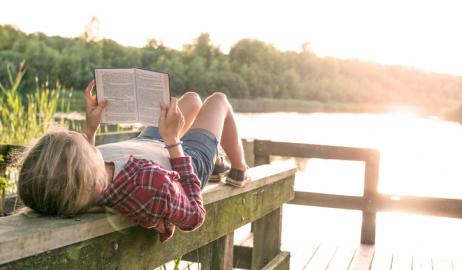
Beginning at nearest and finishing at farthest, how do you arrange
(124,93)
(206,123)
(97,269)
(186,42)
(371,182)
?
(97,269) → (124,93) → (206,123) → (371,182) → (186,42)

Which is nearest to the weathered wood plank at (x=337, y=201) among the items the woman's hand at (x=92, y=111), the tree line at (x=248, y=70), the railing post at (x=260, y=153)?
the railing post at (x=260, y=153)

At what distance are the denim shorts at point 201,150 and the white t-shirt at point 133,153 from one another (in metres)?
0.15

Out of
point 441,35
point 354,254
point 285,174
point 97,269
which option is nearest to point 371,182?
point 354,254

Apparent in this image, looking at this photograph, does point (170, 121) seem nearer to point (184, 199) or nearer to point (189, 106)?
point (184, 199)

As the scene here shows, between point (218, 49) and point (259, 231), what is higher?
point (218, 49)

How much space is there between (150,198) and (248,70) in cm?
5009

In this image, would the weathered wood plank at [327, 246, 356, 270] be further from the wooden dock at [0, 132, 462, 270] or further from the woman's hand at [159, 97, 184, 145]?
the woman's hand at [159, 97, 184, 145]

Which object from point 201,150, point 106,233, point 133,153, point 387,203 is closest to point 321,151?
point 387,203

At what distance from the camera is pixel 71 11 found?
48.2 m

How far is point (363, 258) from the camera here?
4430 millimetres

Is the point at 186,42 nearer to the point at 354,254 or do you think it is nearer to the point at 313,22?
the point at 313,22

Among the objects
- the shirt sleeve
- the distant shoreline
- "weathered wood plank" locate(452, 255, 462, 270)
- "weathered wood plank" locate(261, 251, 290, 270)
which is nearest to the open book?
the shirt sleeve

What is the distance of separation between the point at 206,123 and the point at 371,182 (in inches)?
108

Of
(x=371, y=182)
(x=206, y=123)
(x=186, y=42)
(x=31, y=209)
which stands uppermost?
(x=186, y=42)
